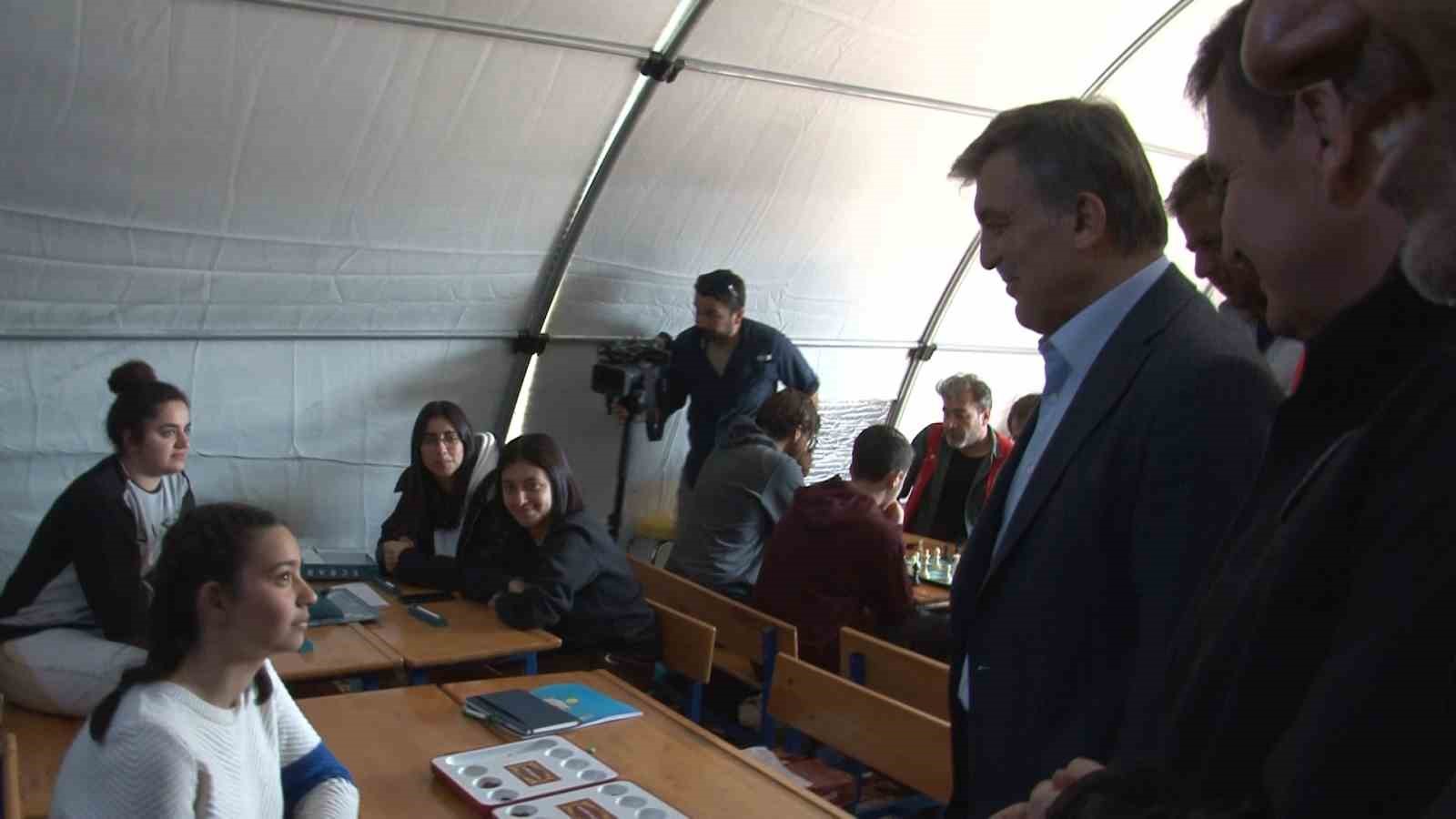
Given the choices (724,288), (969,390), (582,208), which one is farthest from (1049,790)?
(582,208)

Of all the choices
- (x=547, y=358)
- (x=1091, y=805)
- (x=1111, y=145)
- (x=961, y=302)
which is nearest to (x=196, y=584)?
(x=1111, y=145)

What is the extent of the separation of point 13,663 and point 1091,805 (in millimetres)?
3007

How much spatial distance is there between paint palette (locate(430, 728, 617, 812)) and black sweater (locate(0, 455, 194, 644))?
139 cm

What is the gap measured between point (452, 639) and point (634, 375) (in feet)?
8.82

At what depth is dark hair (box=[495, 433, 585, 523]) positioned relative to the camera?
158 inches

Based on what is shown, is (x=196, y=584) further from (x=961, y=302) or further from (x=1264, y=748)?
(x=961, y=302)

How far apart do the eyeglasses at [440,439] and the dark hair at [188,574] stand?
8.32 feet

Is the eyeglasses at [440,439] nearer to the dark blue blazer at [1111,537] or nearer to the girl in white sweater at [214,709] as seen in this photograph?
the girl in white sweater at [214,709]

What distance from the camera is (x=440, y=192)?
535cm

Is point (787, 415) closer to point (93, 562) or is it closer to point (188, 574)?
point (93, 562)

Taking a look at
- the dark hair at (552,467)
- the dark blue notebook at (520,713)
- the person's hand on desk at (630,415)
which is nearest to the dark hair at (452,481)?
the dark hair at (552,467)

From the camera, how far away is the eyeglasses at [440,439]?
476cm

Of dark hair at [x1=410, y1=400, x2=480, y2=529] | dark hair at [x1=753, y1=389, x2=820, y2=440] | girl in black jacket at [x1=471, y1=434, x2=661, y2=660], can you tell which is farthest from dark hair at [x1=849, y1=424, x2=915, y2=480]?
dark hair at [x1=410, y1=400, x2=480, y2=529]

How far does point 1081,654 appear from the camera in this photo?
1460 mm
